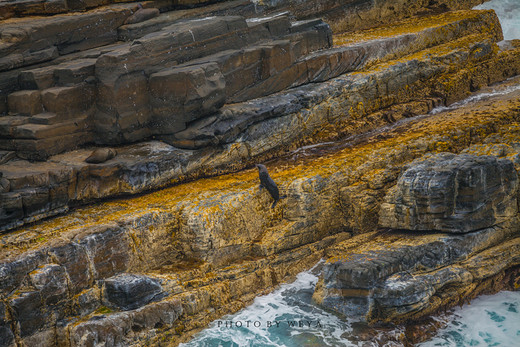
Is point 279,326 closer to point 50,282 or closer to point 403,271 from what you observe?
point 403,271

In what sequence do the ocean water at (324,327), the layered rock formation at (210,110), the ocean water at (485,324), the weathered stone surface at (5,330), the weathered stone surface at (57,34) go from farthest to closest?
the weathered stone surface at (57,34), the layered rock formation at (210,110), the ocean water at (485,324), the ocean water at (324,327), the weathered stone surface at (5,330)

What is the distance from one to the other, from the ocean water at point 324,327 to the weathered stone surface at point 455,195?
2.00 metres

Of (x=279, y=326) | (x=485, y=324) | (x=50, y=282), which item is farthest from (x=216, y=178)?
(x=485, y=324)

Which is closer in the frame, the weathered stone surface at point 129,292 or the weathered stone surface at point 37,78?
the weathered stone surface at point 129,292

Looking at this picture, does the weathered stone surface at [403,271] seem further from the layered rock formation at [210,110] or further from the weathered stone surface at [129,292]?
the layered rock formation at [210,110]

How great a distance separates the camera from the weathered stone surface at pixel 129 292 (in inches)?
545

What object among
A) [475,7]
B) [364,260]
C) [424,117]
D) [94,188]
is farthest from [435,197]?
[475,7]

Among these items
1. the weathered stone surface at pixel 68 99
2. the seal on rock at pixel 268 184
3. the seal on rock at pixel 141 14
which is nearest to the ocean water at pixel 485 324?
the seal on rock at pixel 268 184

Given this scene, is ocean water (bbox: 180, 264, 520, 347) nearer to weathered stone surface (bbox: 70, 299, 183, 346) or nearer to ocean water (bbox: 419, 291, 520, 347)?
ocean water (bbox: 419, 291, 520, 347)

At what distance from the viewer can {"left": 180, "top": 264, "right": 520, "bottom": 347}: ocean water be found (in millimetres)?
14172

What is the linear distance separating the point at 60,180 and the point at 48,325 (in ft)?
11.9

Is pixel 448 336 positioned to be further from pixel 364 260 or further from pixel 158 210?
pixel 158 210

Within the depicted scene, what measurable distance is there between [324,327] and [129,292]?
4403 millimetres

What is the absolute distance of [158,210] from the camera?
15367 millimetres
